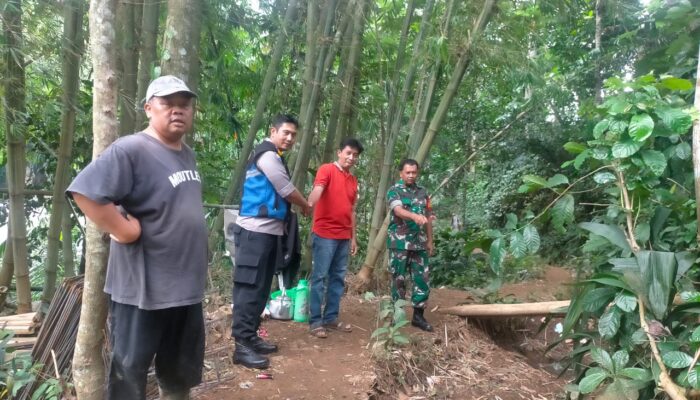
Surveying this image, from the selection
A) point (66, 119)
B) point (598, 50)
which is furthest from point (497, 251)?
point (598, 50)

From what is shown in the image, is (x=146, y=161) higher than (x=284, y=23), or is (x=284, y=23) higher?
(x=284, y=23)

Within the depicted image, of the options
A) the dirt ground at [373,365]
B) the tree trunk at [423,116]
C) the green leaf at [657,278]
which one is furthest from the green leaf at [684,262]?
the tree trunk at [423,116]

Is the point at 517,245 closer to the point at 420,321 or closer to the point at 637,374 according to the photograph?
the point at 637,374

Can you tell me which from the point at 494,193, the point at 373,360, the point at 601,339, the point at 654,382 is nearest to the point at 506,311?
the point at 373,360

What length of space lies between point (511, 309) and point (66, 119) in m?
3.98

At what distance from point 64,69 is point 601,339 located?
4.43 metres

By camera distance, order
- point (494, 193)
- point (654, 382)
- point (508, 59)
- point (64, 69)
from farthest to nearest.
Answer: point (494, 193)
point (508, 59)
point (64, 69)
point (654, 382)

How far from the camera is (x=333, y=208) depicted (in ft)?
13.4

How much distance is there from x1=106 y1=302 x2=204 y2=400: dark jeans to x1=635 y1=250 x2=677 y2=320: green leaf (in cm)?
181

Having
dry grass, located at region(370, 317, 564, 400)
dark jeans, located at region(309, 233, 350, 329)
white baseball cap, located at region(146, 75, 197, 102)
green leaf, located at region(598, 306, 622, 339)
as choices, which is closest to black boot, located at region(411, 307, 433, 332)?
dry grass, located at region(370, 317, 564, 400)

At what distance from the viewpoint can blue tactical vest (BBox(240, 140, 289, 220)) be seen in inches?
132

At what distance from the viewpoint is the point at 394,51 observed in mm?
6211

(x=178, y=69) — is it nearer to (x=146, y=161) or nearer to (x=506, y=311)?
(x=146, y=161)

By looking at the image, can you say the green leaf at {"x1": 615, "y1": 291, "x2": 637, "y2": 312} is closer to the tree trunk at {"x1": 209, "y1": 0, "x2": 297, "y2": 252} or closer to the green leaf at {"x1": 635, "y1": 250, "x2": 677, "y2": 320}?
the green leaf at {"x1": 635, "y1": 250, "x2": 677, "y2": 320}
